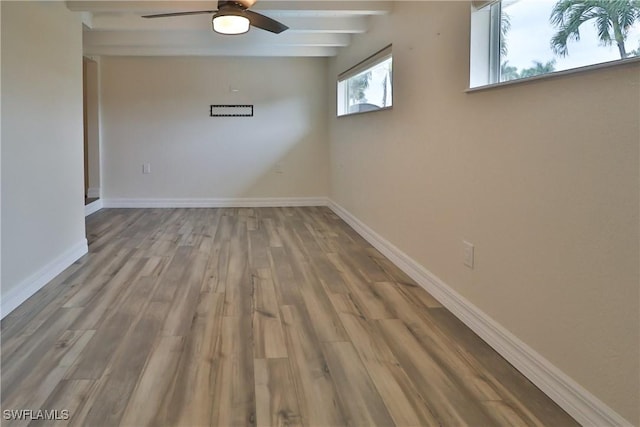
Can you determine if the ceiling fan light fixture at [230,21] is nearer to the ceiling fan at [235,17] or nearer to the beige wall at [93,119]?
the ceiling fan at [235,17]

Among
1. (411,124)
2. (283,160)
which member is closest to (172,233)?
(283,160)

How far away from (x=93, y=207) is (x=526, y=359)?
571 cm

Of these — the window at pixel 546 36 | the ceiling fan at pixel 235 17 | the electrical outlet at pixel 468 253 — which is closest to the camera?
the window at pixel 546 36

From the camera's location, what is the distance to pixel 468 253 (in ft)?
8.07

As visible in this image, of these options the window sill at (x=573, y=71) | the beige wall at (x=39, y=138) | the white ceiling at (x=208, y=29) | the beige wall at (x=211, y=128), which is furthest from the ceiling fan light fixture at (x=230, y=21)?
the beige wall at (x=211, y=128)

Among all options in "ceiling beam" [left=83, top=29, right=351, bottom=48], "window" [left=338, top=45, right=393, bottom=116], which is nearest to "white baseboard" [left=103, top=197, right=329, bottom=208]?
"window" [left=338, top=45, right=393, bottom=116]

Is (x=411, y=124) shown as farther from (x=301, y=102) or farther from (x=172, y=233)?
(x=301, y=102)

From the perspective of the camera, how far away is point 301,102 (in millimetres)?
6594

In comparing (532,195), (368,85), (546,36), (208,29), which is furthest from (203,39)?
(532,195)

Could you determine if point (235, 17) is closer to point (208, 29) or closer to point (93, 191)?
point (208, 29)

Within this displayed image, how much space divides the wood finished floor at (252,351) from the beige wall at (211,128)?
302cm

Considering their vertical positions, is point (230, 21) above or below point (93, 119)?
above

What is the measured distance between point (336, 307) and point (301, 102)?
444 centimetres

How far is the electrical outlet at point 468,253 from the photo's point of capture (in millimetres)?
2428
